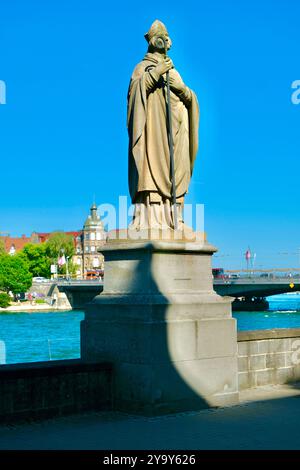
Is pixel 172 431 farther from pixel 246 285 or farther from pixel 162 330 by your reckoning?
pixel 246 285

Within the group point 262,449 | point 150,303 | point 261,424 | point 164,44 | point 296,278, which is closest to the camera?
point 262,449

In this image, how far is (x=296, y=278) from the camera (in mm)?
74250

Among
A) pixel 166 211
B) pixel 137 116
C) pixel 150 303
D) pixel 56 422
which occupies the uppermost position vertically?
pixel 137 116

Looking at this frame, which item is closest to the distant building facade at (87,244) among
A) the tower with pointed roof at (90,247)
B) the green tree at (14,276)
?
the tower with pointed roof at (90,247)

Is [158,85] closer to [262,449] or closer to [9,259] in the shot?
[262,449]

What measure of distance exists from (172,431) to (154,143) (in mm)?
3719

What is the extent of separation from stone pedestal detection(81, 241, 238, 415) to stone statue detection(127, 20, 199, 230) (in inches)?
23.5

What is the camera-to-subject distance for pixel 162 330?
8391 mm

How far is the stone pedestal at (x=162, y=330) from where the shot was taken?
8367 millimetres

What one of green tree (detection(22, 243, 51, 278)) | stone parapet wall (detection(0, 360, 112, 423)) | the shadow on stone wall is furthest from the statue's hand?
green tree (detection(22, 243, 51, 278))

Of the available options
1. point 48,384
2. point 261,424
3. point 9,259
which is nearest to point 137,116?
point 48,384

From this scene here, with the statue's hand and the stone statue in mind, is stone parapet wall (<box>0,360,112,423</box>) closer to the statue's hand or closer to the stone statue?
the stone statue

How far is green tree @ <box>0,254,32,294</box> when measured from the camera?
104 m

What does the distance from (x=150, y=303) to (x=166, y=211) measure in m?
1.46
